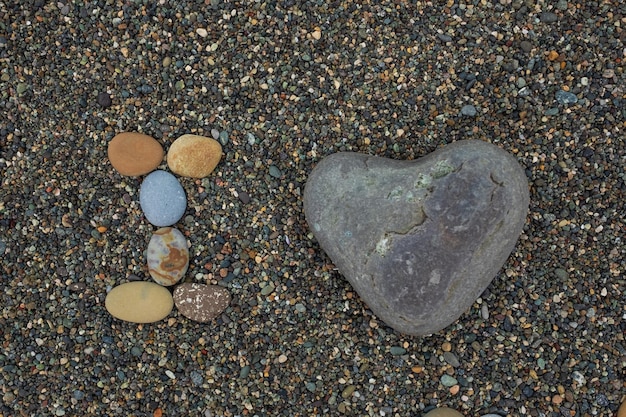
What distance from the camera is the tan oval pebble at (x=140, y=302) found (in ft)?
7.06

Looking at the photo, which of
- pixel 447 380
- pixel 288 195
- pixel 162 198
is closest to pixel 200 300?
pixel 162 198

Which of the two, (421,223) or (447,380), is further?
(447,380)

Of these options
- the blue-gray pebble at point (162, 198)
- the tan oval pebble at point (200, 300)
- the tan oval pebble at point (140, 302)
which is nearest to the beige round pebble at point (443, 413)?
the tan oval pebble at point (200, 300)

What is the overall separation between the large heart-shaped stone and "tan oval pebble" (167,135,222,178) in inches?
16.1

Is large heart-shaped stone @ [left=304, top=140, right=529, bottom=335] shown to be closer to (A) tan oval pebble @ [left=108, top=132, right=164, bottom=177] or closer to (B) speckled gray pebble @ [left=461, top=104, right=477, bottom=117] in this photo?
(B) speckled gray pebble @ [left=461, top=104, right=477, bottom=117]

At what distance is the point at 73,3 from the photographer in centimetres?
223

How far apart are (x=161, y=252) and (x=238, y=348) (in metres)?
0.49

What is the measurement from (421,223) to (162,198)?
3.32 feet

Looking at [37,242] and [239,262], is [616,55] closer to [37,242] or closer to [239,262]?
[239,262]

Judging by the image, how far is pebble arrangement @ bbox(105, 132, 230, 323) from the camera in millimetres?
2145

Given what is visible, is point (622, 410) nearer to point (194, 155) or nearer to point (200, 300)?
point (200, 300)

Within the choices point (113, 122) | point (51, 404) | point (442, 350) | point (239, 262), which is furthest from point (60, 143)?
point (442, 350)

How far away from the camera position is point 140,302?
2.15 m

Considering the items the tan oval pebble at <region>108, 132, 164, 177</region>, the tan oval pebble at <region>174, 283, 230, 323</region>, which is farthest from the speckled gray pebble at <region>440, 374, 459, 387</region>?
the tan oval pebble at <region>108, 132, 164, 177</region>
